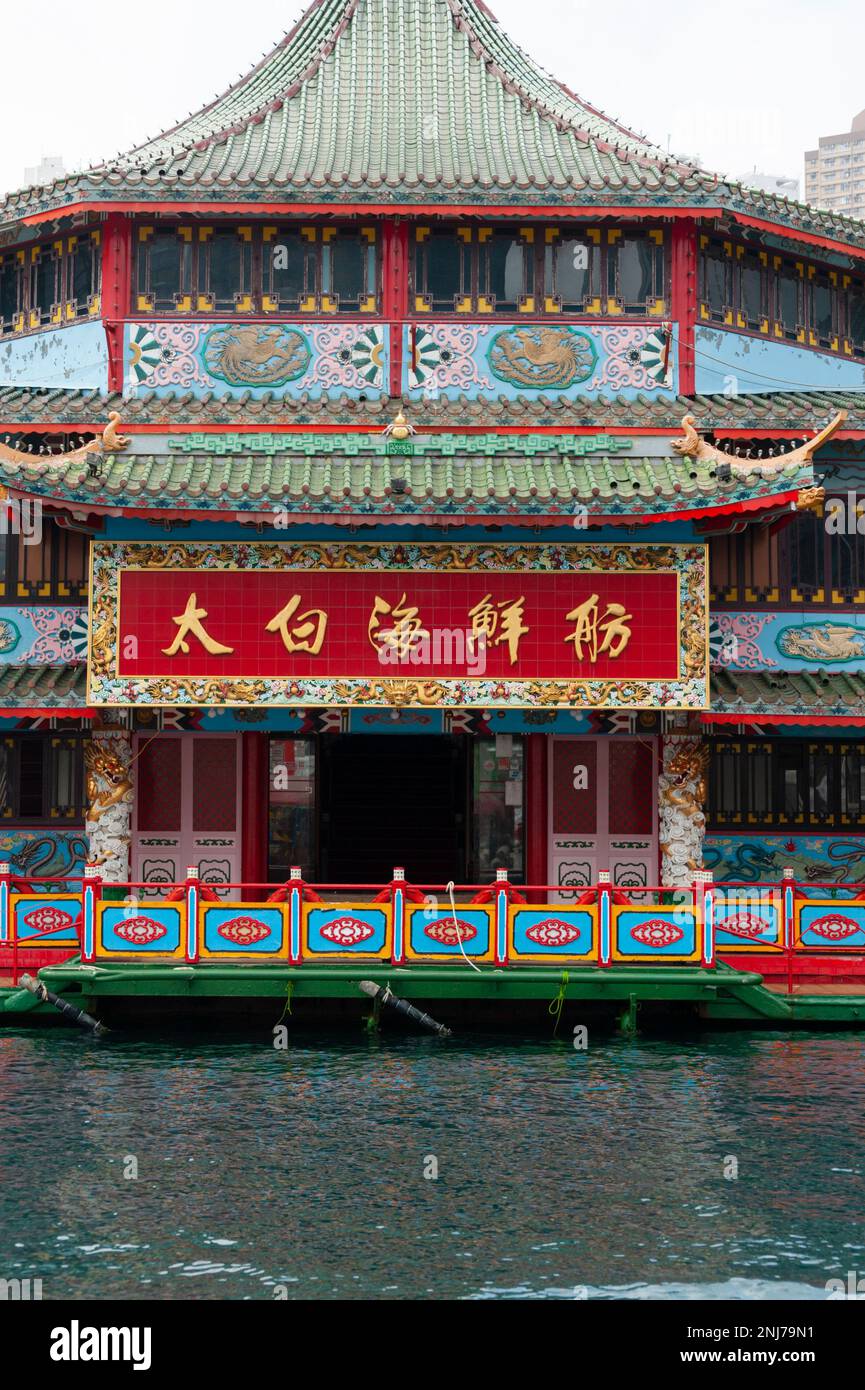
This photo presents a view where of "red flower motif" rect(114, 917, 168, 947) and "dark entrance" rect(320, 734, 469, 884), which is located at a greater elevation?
"dark entrance" rect(320, 734, 469, 884)

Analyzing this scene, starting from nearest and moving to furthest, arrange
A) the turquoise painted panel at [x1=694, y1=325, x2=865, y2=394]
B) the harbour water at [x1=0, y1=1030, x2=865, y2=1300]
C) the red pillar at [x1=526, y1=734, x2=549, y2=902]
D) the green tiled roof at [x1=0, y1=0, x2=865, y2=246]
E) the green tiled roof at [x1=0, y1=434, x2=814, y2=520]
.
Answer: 1. the harbour water at [x1=0, y1=1030, x2=865, y2=1300]
2. the green tiled roof at [x1=0, y1=434, x2=814, y2=520]
3. the green tiled roof at [x1=0, y1=0, x2=865, y2=246]
4. the red pillar at [x1=526, y1=734, x2=549, y2=902]
5. the turquoise painted panel at [x1=694, y1=325, x2=865, y2=394]

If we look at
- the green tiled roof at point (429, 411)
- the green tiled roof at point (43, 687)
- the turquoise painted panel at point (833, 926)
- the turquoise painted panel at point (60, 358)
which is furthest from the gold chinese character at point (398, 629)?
the turquoise painted panel at point (833, 926)

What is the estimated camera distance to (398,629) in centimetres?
2166

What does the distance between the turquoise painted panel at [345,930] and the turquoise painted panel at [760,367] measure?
9.33m

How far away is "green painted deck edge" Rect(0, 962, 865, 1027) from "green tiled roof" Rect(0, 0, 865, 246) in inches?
430

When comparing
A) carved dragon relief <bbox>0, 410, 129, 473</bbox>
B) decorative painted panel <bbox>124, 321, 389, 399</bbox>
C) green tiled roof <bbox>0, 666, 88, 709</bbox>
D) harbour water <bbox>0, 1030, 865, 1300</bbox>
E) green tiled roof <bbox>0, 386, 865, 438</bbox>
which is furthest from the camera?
decorative painted panel <bbox>124, 321, 389, 399</bbox>

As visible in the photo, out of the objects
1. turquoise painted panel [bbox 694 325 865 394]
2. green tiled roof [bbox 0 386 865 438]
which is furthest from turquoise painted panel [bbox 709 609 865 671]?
turquoise painted panel [bbox 694 325 865 394]

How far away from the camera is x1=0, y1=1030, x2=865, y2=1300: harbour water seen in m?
12.6

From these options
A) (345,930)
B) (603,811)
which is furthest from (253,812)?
(603,811)

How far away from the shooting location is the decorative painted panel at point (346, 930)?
2025cm

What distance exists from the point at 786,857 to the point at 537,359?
8061 mm

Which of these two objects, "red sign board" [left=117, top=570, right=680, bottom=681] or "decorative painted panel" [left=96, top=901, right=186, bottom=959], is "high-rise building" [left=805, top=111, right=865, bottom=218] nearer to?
"red sign board" [left=117, top=570, right=680, bottom=681]

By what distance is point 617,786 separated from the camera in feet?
78.7

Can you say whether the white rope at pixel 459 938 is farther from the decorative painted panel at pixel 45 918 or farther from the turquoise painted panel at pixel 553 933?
the decorative painted panel at pixel 45 918
